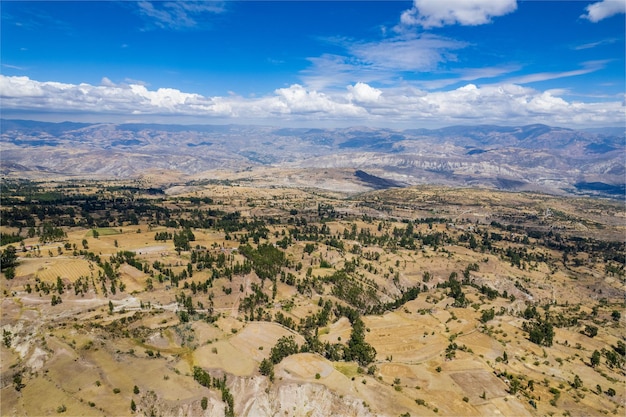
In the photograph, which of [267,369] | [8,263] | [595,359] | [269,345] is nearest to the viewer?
[267,369]

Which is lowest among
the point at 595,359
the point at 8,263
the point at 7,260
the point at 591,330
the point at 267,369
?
the point at 591,330

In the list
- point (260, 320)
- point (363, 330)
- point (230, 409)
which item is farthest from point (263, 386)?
point (363, 330)

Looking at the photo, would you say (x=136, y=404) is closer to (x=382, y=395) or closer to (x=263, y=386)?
(x=263, y=386)

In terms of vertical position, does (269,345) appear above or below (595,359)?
above

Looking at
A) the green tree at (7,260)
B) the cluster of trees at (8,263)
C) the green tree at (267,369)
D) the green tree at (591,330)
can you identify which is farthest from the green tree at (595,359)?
the green tree at (7,260)

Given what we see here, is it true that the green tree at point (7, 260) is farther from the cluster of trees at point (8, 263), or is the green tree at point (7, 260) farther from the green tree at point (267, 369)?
the green tree at point (267, 369)

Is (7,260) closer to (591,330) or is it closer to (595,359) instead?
(595,359)

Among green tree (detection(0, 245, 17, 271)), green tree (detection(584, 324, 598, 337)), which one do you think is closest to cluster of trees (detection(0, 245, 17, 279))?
green tree (detection(0, 245, 17, 271))

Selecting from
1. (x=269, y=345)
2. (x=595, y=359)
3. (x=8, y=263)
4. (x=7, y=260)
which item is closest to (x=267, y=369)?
(x=269, y=345)

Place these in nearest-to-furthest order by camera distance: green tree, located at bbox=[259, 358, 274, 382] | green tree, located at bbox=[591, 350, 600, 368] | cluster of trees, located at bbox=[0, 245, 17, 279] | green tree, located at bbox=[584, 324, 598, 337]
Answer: green tree, located at bbox=[259, 358, 274, 382]
green tree, located at bbox=[591, 350, 600, 368]
green tree, located at bbox=[584, 324, 598, 337]
cluster of trees, located at bbox=[0, 245, 17, 279]

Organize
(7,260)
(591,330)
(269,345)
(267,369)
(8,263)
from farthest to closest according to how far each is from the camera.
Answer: (7,260)
(8,263)
(591,330)
(269,345)
(267,369)

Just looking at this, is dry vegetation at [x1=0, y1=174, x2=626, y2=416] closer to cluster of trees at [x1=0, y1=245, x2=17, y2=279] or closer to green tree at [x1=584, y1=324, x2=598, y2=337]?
cluster of trees at [x1=0, y1=245, x2=17, y2=279]
